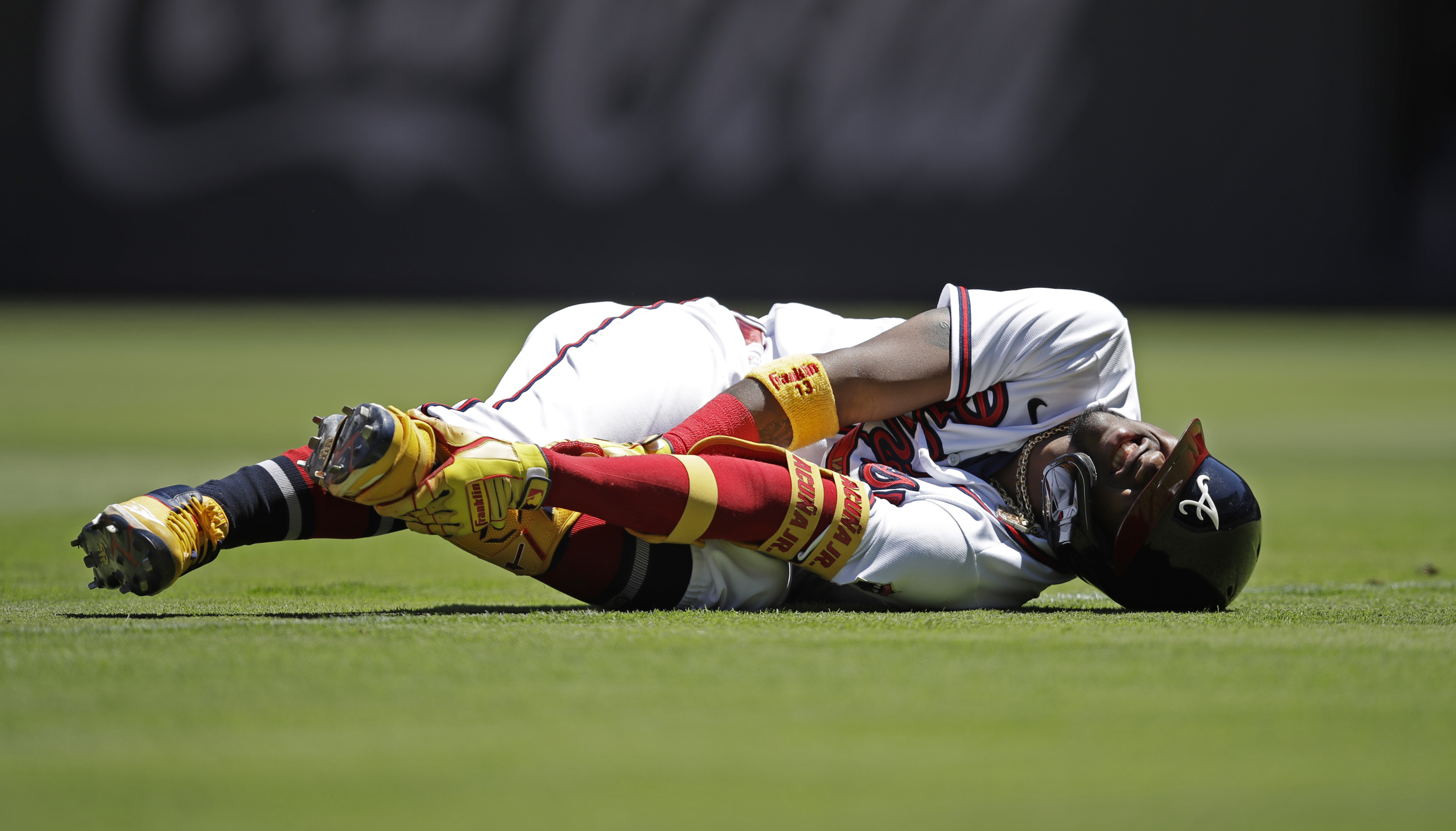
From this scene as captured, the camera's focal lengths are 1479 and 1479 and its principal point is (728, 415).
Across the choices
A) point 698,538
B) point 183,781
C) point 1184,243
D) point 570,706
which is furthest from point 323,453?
point 1184,243

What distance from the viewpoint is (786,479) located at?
244 cm

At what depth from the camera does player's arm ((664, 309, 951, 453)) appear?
8.70ft

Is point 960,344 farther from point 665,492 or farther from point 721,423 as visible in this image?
point 665,492

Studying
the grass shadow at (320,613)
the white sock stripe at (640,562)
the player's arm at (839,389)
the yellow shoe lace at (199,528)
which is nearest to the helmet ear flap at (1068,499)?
the player's arm at (839,389)

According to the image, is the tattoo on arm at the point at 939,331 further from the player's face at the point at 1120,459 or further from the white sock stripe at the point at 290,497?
the white sock stripe at the point at 290,497

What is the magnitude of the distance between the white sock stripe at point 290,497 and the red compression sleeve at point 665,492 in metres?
0.50

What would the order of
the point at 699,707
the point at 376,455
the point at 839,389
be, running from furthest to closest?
the point at 839,389 < the point at 376,455 < the point at 699,707

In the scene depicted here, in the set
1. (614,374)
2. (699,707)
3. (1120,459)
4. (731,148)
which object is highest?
(731,148)

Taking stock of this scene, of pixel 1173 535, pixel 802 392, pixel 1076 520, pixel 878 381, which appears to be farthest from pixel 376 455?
pixel 1173 535

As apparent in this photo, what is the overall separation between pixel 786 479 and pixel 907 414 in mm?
443

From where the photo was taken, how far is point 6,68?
523 inches

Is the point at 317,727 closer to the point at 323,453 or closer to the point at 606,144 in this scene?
the point at 323,453

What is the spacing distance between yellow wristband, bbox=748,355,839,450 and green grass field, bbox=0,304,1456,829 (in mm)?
371

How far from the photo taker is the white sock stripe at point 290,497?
2.49 meters
